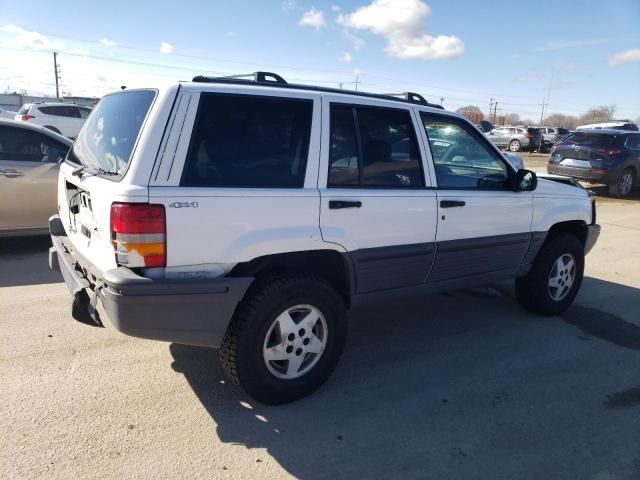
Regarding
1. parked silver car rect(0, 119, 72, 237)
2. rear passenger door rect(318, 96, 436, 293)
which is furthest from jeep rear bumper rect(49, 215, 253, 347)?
parked silver car rect(0, 119, 72, 237)

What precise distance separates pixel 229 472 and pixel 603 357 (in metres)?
3.07

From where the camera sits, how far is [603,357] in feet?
12.8

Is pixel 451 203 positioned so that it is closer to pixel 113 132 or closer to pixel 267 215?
pixel 267 215

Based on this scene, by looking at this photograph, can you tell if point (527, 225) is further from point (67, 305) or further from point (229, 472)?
point (67, 305)

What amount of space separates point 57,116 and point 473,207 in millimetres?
17609

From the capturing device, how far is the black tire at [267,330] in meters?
2.84

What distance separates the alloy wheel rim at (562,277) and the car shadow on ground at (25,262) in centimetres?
487

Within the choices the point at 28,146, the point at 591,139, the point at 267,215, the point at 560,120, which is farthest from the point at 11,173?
the point at 560,120

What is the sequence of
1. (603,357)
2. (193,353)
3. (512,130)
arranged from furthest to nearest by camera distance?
1. (512,130)
2. (603,357)
3. (193,353)

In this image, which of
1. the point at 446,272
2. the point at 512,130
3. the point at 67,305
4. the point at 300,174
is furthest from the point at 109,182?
the point at 512,130

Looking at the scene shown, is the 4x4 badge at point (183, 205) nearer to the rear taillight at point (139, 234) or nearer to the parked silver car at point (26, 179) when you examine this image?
the rear taillight at point (139, 234)

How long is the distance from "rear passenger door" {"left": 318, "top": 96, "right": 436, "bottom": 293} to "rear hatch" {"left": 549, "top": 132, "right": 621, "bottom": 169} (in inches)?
435

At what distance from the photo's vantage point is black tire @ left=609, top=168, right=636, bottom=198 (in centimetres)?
1263

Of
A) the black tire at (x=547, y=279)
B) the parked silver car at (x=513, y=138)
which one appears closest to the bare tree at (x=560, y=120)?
the parked silver car at (x=513, y=138)
